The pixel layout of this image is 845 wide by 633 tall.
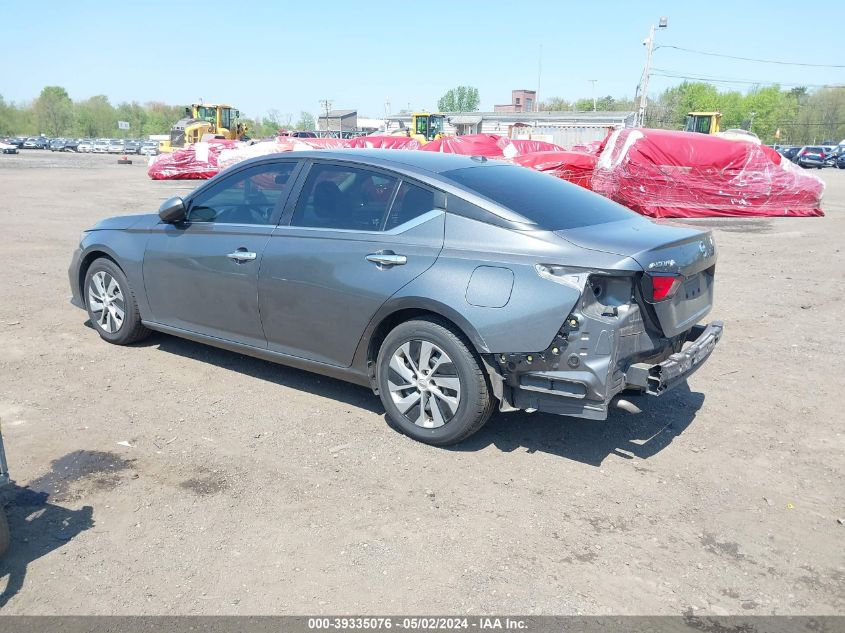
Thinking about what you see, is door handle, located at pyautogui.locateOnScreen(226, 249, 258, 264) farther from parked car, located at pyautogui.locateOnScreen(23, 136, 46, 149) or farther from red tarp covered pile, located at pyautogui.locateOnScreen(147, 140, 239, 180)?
parked car, located at pyautogui.locateOnScreen(23, 136, 46, 149)

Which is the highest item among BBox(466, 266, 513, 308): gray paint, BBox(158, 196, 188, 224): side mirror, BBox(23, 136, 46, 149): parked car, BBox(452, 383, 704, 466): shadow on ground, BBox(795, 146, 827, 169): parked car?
BBox(23, 136, 46, 149): parked car

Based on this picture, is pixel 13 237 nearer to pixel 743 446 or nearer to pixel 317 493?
pixel 317 493

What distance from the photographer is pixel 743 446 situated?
14.3ft

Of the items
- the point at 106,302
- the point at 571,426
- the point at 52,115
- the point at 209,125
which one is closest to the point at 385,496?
the point at 571,426

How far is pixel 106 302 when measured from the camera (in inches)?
235

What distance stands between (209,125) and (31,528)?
44.8 m

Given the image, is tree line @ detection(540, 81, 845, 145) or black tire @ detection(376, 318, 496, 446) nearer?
black tire @ detection(376, 318, 496, 446)

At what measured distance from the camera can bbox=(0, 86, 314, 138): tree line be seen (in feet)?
400

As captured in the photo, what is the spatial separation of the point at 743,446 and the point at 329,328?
8.85ft

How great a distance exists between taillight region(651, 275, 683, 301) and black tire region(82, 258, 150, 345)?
4.08m

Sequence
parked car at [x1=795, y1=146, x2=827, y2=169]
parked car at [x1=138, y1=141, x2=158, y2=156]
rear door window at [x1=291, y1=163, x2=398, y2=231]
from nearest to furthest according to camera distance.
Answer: rear door window at [x1=291, y1=163, x2=398, y2=231] < parked car at [x1=795, y1=146, x2=827, y2=169] < parked car at [x1=138, y1=141, x2=158, y2=156]

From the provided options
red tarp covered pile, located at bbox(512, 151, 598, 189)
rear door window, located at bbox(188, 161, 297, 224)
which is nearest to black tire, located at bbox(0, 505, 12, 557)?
rear door window, located at bbox(188, 161, 297, 224)

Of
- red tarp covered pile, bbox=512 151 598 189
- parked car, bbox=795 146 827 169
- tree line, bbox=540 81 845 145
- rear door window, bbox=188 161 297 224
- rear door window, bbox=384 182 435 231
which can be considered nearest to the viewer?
rear door window, bbox=384 182 435 231

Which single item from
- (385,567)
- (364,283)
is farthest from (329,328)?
(385,567)
